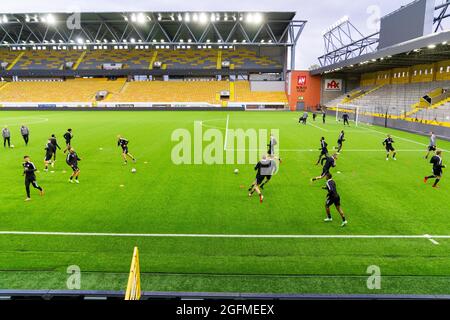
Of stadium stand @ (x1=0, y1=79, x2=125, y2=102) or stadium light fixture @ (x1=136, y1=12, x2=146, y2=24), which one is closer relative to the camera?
stadium light fixture @ (x1=136, y1=12, x2=146, y2=24)

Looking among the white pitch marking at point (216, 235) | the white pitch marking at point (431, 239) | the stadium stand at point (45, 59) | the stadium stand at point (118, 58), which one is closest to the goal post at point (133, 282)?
the white pitch marking at point (216, 235)

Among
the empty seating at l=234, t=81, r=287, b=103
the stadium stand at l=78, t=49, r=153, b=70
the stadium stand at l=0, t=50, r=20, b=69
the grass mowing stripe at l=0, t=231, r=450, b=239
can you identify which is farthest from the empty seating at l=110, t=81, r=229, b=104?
the grass mowing stripe at l=0, t=231, r=450, b=239

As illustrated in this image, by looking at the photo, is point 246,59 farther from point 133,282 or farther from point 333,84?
point 133,282

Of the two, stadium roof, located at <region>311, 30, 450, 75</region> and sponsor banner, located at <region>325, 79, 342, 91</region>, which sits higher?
stadium roof, located at <region>311, 30, 450, 75</region>

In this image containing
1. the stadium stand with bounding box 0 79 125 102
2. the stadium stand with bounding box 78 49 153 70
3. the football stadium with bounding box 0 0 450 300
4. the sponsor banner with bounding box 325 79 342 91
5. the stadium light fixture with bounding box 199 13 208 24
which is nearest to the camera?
the football stadium with bounding box 0 0 450 300

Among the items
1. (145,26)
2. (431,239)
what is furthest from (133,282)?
(145,26)

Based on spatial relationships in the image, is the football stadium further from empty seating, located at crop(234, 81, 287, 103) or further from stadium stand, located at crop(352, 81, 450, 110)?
empty seating, located at crop(234, 81, 287, 103)

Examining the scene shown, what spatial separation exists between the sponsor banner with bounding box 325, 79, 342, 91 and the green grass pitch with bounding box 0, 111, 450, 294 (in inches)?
2185

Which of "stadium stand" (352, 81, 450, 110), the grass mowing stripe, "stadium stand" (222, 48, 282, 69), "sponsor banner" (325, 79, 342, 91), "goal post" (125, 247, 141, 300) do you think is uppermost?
"stadium stand" (222, 48, 282, 69)

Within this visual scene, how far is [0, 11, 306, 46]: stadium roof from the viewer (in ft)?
237

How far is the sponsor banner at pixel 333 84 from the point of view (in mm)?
71875

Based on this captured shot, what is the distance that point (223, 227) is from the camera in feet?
34.8
